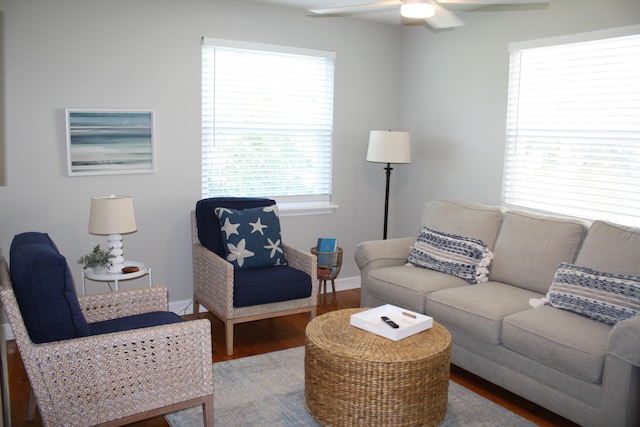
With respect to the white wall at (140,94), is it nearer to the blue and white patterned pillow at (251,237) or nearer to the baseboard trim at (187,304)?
the baseboard trim at (187,304)

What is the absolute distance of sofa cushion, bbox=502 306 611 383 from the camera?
267cm

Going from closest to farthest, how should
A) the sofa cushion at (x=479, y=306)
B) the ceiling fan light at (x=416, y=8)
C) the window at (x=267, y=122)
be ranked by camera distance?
the ceiling fan light at (x=416, y=8)
the sofa cushion at (x=479, y=306)
the window at (x=267, y=122)

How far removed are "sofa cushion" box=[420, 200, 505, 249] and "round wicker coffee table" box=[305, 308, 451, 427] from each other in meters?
1.36

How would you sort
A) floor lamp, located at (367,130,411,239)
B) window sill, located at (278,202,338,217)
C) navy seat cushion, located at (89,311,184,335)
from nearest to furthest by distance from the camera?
1. navy seat cushion, located at (89,311,184,335)
2. floor lamp, located at (367,130,411,239)
3. window sill, located at (278,202,338,217)

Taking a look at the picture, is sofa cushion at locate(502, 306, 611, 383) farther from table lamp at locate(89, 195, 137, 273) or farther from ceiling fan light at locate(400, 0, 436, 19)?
table lamp at locate(89, 195, 137, 273)

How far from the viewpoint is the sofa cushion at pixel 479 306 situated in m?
3.16

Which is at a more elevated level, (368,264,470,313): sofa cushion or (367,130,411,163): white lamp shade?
(367,130,411,163): white lamp shade

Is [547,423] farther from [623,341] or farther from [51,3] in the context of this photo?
[51,3]

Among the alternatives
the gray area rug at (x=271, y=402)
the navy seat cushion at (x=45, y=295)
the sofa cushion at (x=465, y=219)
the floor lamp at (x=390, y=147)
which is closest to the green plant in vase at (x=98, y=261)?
the gray area rug at (x=271, y=402)

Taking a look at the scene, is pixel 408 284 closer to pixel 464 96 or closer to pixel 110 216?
pixel 464 96

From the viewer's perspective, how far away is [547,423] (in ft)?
9.57

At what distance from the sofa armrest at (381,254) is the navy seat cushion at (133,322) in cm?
161

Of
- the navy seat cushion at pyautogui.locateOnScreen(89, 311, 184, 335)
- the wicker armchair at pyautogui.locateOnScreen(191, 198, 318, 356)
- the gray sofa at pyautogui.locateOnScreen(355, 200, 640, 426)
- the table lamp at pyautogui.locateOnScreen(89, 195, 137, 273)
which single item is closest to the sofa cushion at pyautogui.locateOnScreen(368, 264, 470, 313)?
the gray sofa at pyautogui.locateOnScreen(355, 200, 640, 426)

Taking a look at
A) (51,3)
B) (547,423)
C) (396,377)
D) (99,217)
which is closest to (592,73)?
(547,423)
